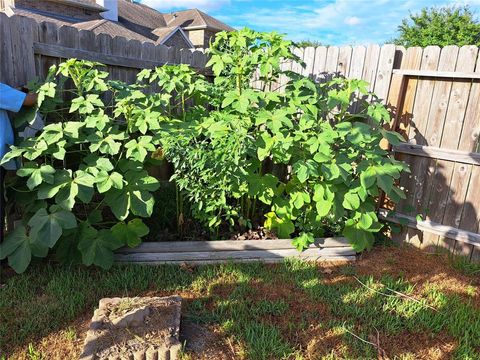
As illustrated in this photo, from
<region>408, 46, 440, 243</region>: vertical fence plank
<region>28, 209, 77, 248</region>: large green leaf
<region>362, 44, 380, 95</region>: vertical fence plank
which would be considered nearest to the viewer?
<region>28, 209, 77, 248</region>: large green leaf

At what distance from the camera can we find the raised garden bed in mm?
3453

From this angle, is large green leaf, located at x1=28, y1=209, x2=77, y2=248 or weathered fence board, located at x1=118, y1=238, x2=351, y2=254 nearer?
large green leaf, located at x1=28, y1=209, x2=77, y2=248

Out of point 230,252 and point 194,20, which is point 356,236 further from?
point 194,20

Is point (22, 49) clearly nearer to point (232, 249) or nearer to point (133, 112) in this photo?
point (133, 112)

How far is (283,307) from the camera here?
286cm

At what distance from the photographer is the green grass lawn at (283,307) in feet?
8.05

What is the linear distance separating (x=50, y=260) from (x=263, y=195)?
1919 millimetres

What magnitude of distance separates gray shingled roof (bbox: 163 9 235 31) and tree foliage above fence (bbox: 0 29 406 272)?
29.8 metres

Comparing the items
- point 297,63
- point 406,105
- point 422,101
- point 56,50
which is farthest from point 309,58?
point 56,50

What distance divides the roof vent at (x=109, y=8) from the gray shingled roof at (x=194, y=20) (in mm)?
6841

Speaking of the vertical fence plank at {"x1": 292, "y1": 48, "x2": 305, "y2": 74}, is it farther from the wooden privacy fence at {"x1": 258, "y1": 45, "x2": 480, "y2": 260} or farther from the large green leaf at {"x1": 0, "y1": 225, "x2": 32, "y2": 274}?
the large green leaf at {"x1": 0, "y1": 225, "x2": 32, "y2": 274}

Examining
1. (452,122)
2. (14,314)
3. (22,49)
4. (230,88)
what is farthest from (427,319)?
(22,49)

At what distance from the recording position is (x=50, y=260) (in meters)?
3.29

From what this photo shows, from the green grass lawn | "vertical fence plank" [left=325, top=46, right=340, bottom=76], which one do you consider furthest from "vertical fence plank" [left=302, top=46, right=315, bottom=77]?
the green grass lawn
